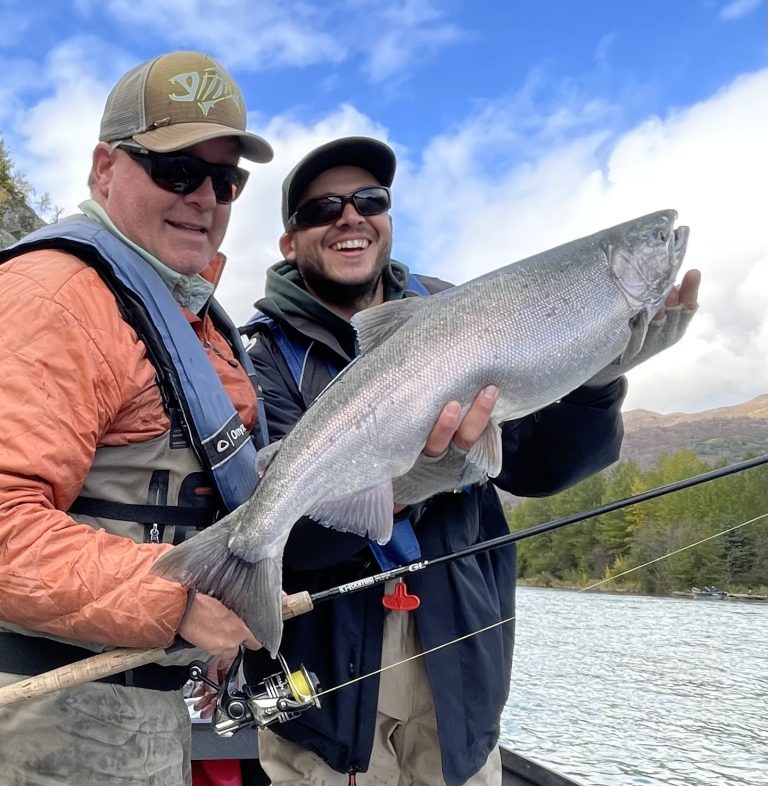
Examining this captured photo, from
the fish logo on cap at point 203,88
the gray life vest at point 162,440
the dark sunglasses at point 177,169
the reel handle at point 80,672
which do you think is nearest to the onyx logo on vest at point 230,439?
the gray life vest at point 162,440

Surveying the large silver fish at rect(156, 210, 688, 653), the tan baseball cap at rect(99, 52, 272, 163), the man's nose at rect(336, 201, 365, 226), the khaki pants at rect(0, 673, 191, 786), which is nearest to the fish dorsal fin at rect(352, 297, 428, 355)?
the large silver fish at rect(156, 210, 688, 653)

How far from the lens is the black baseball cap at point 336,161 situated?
3.62 meters

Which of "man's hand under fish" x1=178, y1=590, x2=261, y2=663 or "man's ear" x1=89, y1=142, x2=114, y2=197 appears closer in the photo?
"man's hand under fish" x1=178, y1=590, x2=261, y2=663

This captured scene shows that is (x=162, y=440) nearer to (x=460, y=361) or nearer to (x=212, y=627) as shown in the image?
(x=212, y=627)

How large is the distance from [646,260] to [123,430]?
204 centimetres

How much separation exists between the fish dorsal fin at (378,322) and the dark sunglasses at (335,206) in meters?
1.04

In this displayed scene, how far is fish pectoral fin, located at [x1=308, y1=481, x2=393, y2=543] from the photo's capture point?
257cm

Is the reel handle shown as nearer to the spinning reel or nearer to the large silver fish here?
the spinning reel

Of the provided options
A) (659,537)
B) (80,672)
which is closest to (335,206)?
(80,672)

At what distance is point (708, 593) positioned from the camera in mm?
34781

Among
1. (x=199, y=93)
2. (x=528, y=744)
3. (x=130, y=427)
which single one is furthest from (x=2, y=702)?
(x=528, y=744)

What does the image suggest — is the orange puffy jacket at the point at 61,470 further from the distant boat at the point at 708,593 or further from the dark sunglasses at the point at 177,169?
the distant boat at the point at 708,593

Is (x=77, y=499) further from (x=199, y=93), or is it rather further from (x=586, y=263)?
(x=586, y=263)

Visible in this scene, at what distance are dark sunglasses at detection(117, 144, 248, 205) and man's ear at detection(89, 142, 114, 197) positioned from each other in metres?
0.10
